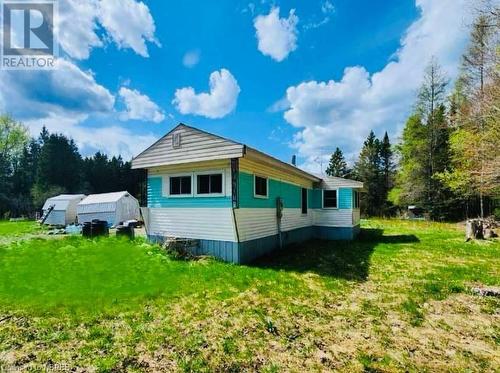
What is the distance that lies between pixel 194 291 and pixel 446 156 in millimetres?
25756

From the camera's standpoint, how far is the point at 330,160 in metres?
44.0

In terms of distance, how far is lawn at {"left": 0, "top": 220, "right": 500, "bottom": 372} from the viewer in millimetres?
3092

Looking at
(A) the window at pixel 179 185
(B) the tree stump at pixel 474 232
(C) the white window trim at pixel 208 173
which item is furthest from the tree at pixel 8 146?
(B) the tree stump at pixel 474 232

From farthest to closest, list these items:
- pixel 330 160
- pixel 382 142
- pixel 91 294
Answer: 1. pixel 330 160
2. pixel 382 142
3. pixel 91 294

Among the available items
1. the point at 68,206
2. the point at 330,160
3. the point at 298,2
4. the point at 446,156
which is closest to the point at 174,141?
the point at 298,2

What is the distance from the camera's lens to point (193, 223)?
853 centimetres

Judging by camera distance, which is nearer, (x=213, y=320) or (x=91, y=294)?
(x=213, y=320)

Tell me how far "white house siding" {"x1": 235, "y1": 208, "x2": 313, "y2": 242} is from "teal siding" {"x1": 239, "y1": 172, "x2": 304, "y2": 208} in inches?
7.3

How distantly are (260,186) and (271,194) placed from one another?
85 centimetres

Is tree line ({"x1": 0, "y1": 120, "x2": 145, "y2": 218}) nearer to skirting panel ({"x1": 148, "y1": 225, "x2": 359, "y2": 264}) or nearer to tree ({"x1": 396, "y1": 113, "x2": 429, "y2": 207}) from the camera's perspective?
skirting panel ({"x1": 148, "y1": 225, "x2": 359, "y2": 264})

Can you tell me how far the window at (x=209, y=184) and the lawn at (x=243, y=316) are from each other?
6.77 feet

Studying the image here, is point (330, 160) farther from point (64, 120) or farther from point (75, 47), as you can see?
point (75, 47)

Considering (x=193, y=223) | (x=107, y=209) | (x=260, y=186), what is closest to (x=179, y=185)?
(x=193, y=223)

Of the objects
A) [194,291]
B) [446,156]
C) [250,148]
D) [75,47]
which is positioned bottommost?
[194,291]
